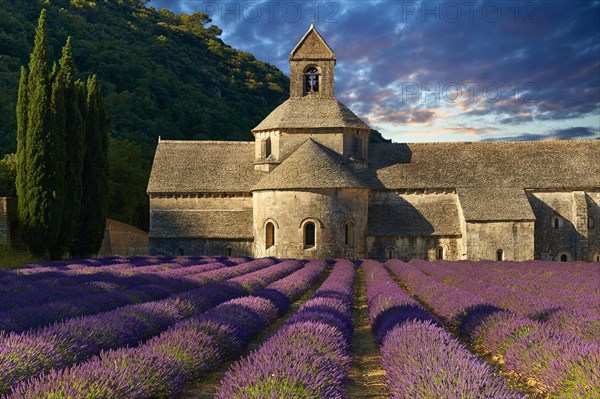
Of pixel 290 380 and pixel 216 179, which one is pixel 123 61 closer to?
pixel 216 179

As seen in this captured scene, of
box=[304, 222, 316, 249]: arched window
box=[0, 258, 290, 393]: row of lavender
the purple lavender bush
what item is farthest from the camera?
box=[304, 222, 316, 249]: arched window

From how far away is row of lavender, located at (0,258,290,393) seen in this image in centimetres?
572

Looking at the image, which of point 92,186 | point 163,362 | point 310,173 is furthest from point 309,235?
point 163,362

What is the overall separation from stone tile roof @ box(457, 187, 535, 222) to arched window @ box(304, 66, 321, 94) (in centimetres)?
1139

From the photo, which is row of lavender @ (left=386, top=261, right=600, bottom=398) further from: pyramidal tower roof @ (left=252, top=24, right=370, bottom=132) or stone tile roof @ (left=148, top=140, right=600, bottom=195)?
pyramidal tower roof @ (left=252, top=24, right=370, bottom=132)

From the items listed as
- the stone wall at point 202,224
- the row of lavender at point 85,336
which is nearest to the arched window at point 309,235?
the stone wall at point 202,224

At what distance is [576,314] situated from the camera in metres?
9.30

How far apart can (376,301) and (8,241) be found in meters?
18.3

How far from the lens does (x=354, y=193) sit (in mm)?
31875

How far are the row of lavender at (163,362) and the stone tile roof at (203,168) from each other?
25277mm

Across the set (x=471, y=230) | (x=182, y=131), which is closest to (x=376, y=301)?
(x=471, y=230)

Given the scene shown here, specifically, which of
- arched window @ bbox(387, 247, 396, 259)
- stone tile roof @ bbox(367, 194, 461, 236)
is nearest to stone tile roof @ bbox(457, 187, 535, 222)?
stone tile roof @ bbox(367, 194, 461, 236)

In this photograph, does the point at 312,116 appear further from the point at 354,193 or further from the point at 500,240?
the point at 500,240

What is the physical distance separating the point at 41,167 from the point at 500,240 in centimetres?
2326
